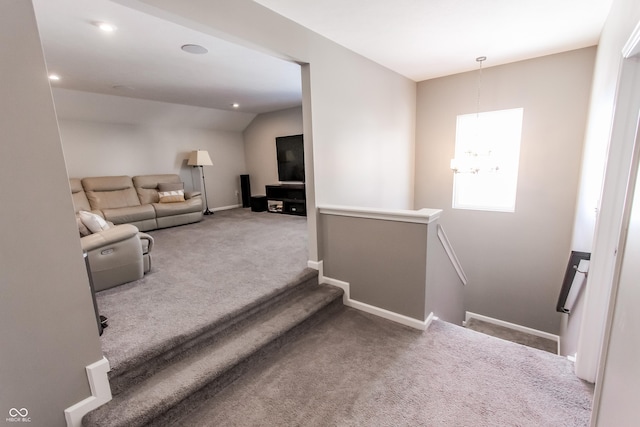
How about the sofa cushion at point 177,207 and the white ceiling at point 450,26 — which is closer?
the white ceiling at point 450,26

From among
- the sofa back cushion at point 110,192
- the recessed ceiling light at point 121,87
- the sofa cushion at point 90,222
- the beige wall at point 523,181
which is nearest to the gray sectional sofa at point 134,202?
the sofa back cushion at point 110,192

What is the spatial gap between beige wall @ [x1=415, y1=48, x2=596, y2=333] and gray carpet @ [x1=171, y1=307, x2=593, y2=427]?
95.5 inches

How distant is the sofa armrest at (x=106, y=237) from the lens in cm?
232

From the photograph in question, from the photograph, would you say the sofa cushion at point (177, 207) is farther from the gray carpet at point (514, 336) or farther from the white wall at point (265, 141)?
the gray carpet at point (514, 336)

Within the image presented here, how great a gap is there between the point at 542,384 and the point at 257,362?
6.13 feet

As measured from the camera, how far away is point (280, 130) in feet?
21.2

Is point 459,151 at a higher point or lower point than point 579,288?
higher

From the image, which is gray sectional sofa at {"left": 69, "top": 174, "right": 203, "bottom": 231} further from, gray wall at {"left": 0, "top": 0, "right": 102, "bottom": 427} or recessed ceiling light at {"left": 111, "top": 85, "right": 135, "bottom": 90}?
gray wall at {"left": 0, "top": 0, "right": 102, "bottom": 427}

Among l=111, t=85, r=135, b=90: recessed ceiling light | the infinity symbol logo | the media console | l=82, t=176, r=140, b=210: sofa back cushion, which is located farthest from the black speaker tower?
the infinity symbol logo

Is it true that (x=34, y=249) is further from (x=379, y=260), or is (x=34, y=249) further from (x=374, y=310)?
(x=374, y=310)

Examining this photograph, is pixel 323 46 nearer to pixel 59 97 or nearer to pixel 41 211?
pixel 41 211

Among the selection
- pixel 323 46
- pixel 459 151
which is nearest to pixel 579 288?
pixel 459 151

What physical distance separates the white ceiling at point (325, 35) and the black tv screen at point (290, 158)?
6.24ft

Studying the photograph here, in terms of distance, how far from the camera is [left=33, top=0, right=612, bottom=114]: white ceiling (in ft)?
7.34
